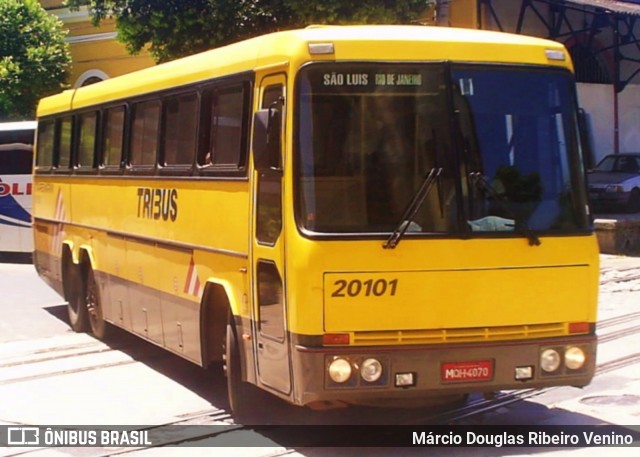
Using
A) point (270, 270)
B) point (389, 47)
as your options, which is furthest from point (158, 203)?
point (389, 47)

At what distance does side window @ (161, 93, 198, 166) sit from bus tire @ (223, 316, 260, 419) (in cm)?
175

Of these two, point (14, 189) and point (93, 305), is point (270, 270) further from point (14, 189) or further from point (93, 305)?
point (14, 189)

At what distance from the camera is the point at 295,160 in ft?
23.7

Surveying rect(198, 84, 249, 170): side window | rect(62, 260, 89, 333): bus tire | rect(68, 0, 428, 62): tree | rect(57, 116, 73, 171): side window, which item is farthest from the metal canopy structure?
rect(198, 84, 249, 170): side window

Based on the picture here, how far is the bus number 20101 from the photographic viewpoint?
280 inches

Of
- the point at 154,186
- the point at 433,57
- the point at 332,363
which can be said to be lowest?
the point at 332,363

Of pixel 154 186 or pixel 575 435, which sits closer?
pixel 575 435

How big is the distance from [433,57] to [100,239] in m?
5.89

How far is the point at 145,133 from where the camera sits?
422 inches

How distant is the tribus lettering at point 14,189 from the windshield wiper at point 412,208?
17558 mm

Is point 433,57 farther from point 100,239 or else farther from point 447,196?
point 100,239

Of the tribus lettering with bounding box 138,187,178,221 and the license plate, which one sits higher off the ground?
the tribus lettering with bounding box 138,187,178,221

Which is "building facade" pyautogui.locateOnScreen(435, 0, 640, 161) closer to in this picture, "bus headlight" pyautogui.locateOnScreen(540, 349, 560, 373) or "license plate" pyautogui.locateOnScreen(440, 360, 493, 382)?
"bus headlight" pyautogui.locateOnScreen(540, 349, 560, 373)

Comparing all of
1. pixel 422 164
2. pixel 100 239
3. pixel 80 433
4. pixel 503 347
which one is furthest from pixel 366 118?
pixel 100 239
